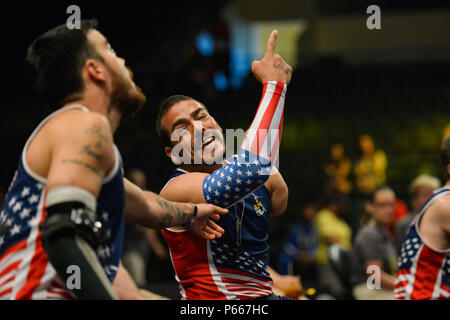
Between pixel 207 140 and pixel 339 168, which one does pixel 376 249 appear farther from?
pixel 339 168

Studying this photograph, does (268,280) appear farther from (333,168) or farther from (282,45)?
(282,45)

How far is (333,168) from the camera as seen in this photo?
11.5 meters

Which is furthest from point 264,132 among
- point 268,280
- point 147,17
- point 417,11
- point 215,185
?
point 417,11

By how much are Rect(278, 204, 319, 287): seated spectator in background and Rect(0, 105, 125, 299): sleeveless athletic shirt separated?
8026mm

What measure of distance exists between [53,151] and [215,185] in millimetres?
943

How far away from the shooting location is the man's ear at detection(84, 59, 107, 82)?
6.61ft

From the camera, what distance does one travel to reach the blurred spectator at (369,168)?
10914mm

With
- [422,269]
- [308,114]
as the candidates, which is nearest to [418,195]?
[422,269]

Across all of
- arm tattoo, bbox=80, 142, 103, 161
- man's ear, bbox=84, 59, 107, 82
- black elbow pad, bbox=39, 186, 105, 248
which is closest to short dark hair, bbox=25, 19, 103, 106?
man's ear, bbox=84, 59, 107, 82

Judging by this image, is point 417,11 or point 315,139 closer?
point 315,139

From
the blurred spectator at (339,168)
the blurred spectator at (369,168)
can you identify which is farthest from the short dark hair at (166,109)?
the blurred spectator at (369,168)

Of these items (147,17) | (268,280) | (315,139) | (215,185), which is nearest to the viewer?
(215,185)

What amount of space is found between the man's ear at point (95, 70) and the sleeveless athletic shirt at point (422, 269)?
6.58 feet
